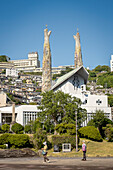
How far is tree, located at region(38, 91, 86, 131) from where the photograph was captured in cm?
3872

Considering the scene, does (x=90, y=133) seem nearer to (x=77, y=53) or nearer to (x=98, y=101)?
(x=98, y=101)

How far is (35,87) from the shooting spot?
565 feet

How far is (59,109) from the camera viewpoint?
39.0m

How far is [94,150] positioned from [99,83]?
14628 cm

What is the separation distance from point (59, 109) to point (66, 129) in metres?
4.08

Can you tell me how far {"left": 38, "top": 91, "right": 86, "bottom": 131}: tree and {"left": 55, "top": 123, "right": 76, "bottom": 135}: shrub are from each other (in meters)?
1.91

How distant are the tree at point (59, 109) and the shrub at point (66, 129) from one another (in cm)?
191

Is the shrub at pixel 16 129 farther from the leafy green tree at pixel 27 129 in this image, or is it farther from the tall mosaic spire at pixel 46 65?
the tall mosaic spire at pixel 46 65

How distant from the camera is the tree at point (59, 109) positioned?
127 feet

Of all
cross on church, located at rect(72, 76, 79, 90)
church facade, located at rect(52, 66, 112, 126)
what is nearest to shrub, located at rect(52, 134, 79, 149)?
church facade, located at rect(52, 66, 112, 126)

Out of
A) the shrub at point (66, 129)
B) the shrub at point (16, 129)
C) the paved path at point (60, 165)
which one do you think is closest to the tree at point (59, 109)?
the shrub at point (66, 129)

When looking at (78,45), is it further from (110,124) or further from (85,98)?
(110,124)

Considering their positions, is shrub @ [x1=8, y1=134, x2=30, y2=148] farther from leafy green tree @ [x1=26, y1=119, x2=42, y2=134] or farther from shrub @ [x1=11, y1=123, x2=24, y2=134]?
shrub @ [x1=11, y1=123, x2=24, y2=134]

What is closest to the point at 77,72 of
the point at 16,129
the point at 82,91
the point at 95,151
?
the point at 82,91
